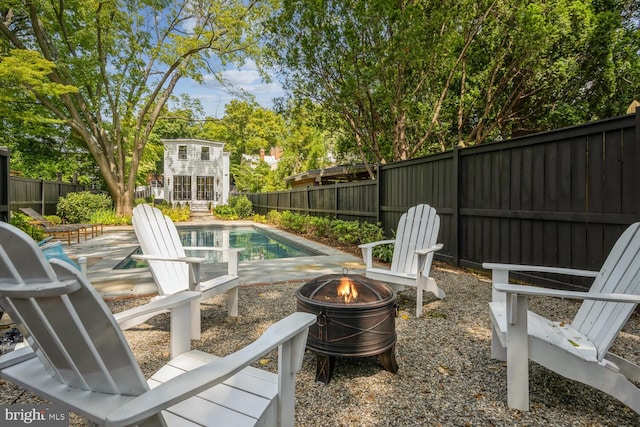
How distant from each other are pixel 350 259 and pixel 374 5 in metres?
5.18

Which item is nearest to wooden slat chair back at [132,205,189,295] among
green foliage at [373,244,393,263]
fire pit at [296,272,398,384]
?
fire pit at [296,272,398,384]

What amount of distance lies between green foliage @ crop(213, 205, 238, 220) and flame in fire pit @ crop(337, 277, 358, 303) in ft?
51.4

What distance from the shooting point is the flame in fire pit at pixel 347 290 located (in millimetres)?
2172

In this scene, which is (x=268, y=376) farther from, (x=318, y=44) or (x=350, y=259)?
(x=318, y=44)

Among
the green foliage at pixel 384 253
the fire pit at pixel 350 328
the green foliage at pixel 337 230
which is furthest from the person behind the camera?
the green foliage at pixel 337 230

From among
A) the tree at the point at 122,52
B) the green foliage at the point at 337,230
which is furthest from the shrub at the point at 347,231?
the tree at the point at 122,52

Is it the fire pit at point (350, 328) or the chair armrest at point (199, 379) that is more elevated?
the chair armrest at point (199, 379)

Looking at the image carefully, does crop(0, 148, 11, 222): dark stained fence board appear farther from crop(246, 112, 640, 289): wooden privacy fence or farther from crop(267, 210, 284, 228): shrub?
crop(267, 210, 284, 228): shrub

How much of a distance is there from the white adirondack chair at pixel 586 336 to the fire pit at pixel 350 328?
66cm

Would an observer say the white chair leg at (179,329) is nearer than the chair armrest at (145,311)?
No

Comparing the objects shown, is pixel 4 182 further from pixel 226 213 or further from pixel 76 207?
pixel 226 213

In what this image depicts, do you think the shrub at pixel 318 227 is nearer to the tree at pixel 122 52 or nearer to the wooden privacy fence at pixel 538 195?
the wooden privacy fence at pixel 538 195

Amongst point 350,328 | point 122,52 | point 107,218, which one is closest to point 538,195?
point 350,328

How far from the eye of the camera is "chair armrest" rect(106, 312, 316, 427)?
79 cm
